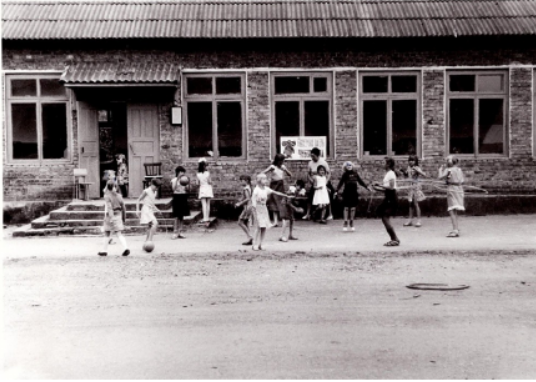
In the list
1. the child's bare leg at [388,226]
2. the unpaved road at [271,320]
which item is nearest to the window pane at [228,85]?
the child's bare leg at [388,226]

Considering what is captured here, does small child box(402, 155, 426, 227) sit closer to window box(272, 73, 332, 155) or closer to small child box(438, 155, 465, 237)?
small child box(438, 155, 465, 237)

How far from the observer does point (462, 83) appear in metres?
18.9

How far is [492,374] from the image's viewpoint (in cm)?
590

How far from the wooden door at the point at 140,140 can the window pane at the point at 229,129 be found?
167cm

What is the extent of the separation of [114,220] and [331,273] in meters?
4.40

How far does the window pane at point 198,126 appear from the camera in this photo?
1877 centimetres

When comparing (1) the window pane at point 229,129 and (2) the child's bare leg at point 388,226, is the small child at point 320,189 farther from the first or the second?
(2) the child's bare leg at point 388,226

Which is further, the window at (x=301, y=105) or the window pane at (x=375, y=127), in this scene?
the window pane at (x=375, y=127)

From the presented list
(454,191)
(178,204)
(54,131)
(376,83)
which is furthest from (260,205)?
(54,131)

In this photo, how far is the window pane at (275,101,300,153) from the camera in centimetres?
1880

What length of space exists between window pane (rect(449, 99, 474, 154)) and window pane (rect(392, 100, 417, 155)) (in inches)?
39.6

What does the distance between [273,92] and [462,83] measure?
16.7 feet

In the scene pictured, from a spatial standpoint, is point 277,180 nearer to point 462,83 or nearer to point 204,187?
point 204,187

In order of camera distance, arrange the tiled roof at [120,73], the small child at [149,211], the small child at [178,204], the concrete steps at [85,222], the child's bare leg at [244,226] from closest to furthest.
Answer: the small child at [149,211]
the child's bare leg at [244,226]
the small child at [178,204]
the concrete steps at [85,222]
the tiled roof at [120,73]
